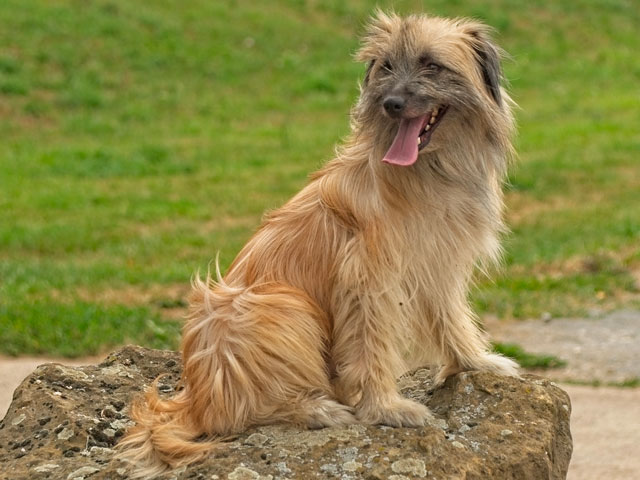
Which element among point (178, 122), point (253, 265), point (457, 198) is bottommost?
point (178, 122)

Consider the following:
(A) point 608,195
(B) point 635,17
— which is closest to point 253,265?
(A) point 608,195

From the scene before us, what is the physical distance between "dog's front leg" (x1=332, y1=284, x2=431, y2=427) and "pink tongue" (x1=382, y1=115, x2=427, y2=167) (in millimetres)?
633

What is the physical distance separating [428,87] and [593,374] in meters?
5.23

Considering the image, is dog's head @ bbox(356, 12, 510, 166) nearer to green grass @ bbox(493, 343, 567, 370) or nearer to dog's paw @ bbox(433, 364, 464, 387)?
dog's paw @ bbox(433, 364, 464, 387)

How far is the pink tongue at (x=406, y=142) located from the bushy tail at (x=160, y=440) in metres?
1.50

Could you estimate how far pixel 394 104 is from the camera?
4.68 metres

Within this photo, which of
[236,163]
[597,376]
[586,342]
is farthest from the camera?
[236,163]

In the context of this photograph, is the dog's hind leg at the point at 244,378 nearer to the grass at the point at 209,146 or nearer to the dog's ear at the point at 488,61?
the dog's ear at the point at 488,61

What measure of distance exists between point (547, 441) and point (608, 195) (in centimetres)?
1155

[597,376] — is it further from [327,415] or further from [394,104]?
[394,104]

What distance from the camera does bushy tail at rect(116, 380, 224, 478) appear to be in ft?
14.7

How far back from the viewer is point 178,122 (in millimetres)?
20172

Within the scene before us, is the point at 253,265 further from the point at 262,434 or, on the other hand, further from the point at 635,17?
the point at 635,17

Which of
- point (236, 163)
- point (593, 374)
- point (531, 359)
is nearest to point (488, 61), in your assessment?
point (531, 359)
